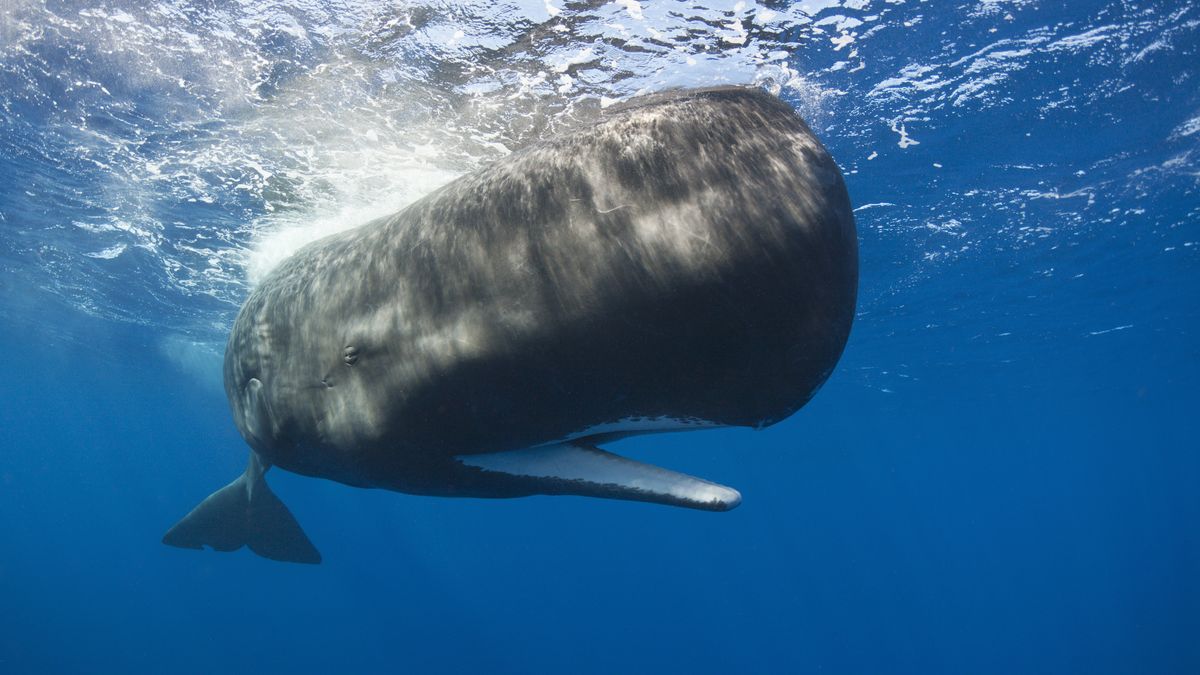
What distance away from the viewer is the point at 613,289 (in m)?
2.01

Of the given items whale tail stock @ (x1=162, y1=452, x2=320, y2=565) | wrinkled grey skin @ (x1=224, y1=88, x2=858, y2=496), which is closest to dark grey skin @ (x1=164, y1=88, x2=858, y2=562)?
wrinkled grey skin @ (x1=224, y1=88, x2=858, y2=496)

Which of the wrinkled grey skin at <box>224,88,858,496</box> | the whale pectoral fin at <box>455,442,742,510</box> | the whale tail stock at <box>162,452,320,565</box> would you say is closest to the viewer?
the wrinkled grey skin at <box>224,88,858,496</box>

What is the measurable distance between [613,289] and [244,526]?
7403mm

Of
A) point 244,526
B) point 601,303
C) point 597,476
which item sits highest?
point 601,303

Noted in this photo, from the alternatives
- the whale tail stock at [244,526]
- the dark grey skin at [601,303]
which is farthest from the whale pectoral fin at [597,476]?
the whale tail stock at [244,526]

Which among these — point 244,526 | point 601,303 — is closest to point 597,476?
point 601,303

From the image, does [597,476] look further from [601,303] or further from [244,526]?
[244,526]

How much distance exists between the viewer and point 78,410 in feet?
206

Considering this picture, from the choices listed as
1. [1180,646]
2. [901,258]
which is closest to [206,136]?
[901,258]

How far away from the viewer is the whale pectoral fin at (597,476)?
2.41m

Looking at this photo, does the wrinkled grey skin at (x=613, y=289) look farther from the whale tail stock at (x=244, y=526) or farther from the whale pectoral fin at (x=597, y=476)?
the whale tail stock at (x=244, y=526)

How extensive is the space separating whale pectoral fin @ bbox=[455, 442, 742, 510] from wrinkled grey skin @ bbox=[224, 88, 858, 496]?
0.06m

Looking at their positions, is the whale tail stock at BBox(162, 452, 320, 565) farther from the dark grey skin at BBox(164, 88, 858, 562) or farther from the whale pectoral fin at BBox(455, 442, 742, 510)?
the whale pectoral fin at BBox(455, 442, 742, 510)

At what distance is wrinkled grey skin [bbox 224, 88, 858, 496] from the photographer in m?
1.93
